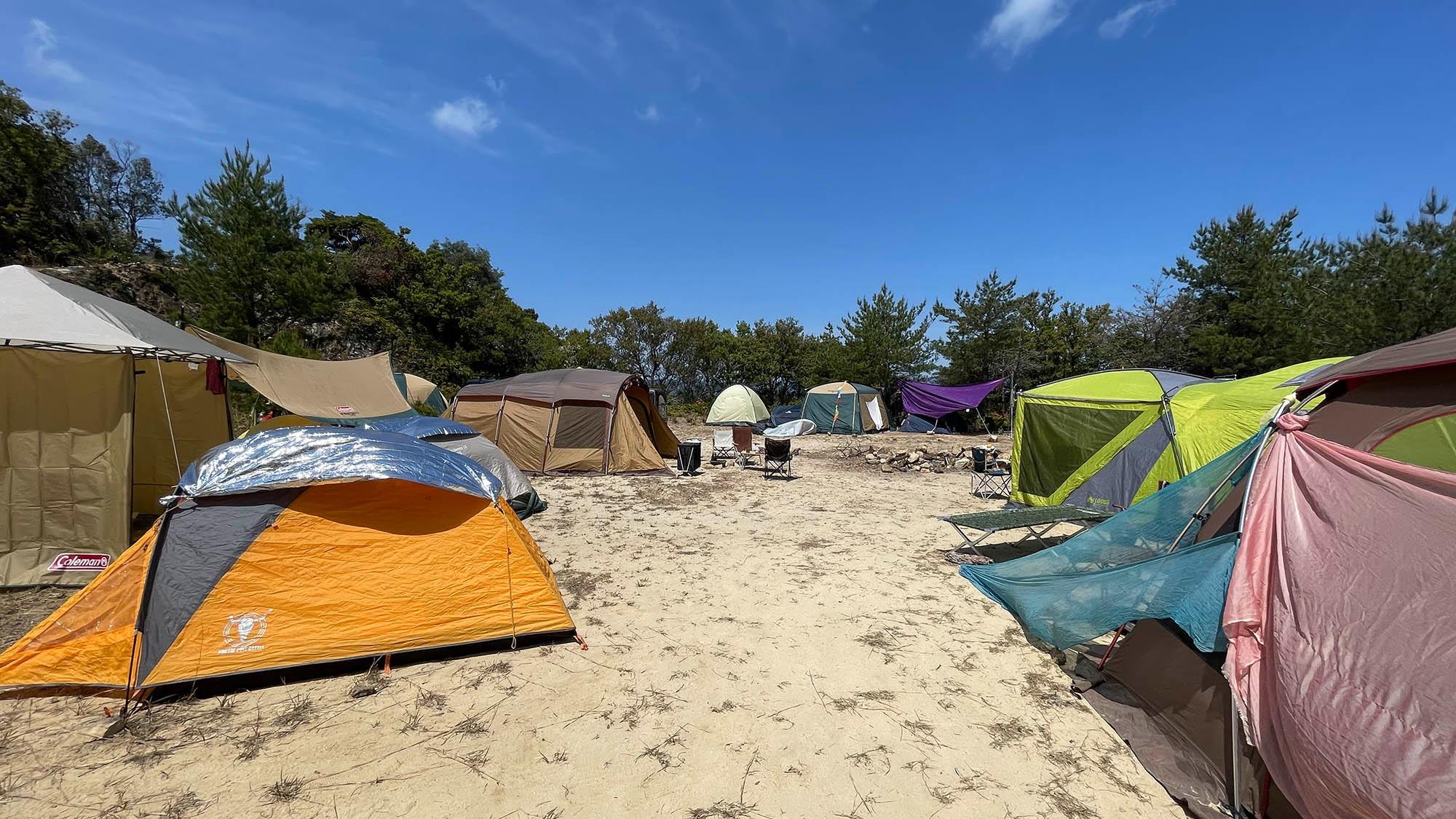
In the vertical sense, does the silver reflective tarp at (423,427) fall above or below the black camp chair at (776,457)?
above

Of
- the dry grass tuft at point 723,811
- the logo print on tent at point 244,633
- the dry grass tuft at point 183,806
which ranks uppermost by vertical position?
the logo print on tent at point 244,633

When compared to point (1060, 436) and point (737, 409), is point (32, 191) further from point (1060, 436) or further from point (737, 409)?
point (1060, 436)

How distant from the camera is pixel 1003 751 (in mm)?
3146

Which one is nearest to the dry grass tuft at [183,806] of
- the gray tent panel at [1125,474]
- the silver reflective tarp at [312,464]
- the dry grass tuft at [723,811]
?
the silver reflective tarp at [312,464]

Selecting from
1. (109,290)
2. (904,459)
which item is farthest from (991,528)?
(109,290)

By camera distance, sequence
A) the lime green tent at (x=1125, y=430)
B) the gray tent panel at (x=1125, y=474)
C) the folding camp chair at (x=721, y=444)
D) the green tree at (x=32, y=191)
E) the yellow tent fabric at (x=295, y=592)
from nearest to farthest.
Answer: the yellow tent fabric at (x=295, y=592) < the lime green tent at (x=1125, y=430) < the gray tent panel at (x=1125, y=474) < the folding camp chair at (x=721, y=444) < the green tree at (x=32, y=191)

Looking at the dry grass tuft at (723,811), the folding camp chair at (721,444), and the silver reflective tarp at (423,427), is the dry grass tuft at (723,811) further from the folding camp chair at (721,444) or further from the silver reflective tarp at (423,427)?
the folding camp chair at (721,444)

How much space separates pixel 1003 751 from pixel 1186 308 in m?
27.0

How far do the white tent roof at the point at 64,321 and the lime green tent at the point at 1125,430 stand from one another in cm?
1060

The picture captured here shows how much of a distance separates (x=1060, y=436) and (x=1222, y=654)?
18.7ft

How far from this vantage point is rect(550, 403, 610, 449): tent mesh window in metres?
12.1

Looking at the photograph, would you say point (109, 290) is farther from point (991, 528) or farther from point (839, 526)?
point (991, 528)

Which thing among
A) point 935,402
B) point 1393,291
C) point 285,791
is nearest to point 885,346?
point 935,402

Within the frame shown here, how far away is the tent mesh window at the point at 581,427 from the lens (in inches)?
476
